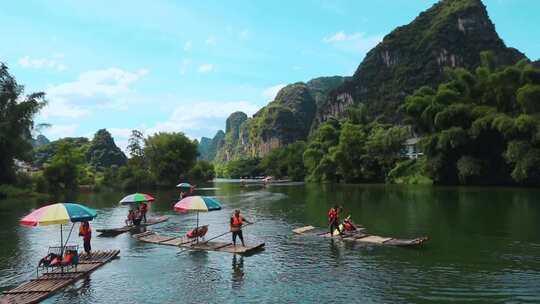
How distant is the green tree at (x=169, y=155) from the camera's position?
12062 cm

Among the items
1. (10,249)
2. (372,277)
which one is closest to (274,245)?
(372,277)

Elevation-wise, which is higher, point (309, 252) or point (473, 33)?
point (473, 33)

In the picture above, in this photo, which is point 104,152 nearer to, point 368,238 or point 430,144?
point 430,144

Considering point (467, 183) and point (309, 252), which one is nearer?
point (309, 252)

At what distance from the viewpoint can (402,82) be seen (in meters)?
192

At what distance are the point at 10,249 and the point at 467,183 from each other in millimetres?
74998

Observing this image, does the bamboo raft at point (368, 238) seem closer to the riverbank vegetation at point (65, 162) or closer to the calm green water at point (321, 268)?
the calm green water at point (321, 268)

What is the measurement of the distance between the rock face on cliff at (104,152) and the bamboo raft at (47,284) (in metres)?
172

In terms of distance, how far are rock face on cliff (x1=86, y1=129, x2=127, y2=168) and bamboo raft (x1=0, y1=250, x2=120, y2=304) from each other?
172 metres

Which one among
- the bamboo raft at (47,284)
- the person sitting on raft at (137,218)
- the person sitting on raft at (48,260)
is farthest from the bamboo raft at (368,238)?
the person sitting on raft at (48,260)

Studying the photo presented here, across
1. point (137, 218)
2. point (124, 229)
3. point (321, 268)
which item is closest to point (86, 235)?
point (124, 229)

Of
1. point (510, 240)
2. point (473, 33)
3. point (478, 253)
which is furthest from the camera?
point (473, 33)

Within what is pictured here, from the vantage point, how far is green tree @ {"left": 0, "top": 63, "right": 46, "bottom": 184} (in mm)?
72500

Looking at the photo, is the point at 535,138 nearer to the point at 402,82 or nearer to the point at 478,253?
the point at 478,253
